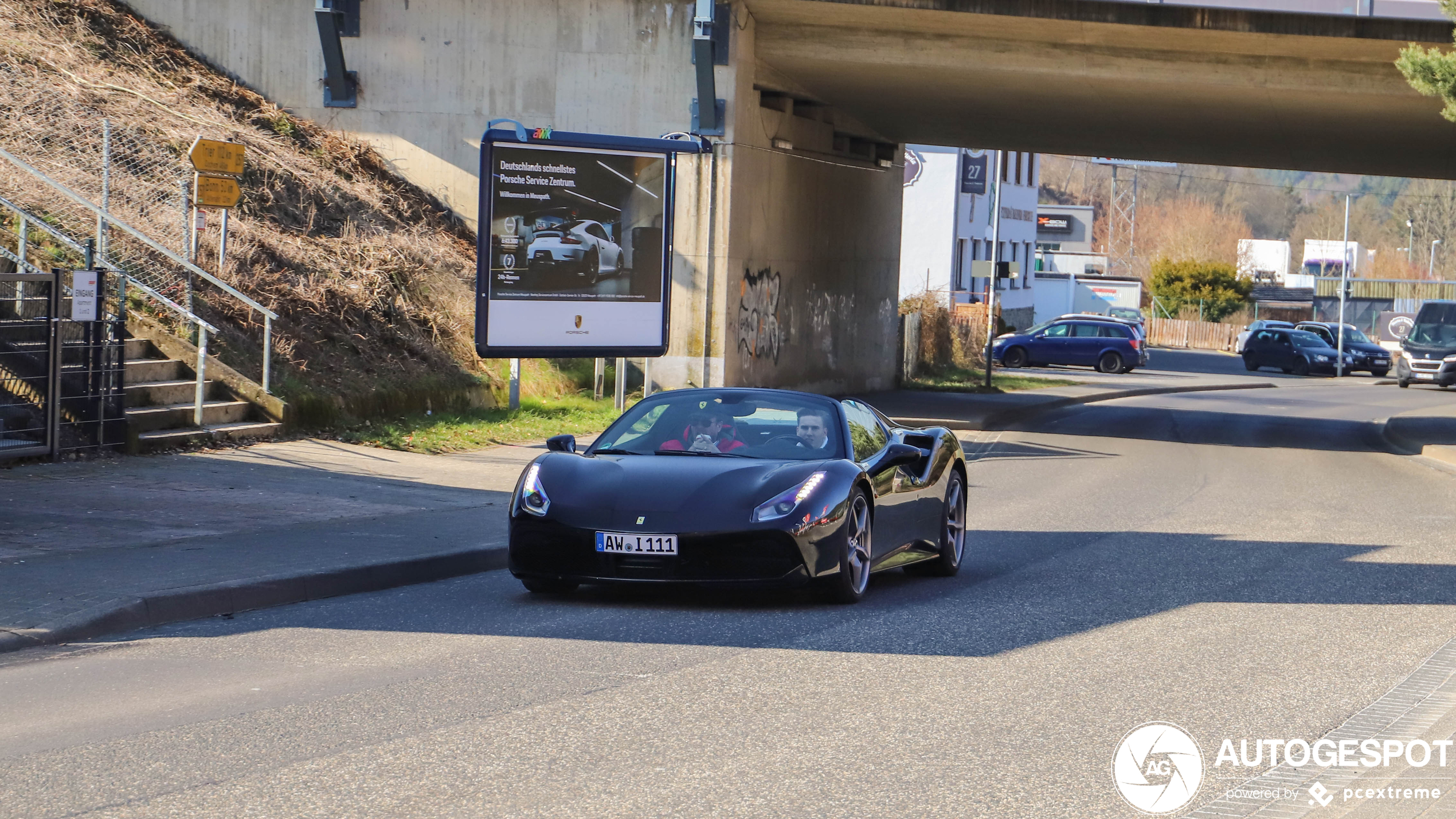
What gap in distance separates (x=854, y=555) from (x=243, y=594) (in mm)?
3510

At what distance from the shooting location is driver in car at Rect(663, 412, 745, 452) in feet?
33.0

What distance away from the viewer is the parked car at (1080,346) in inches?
1994

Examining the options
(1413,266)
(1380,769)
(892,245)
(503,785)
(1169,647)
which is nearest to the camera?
(503,785)

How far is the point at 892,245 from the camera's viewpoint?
3450cm

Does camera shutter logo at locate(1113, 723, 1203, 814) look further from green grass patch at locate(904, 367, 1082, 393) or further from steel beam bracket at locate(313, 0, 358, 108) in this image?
green grass patch at locate(904, 367, 1082, 393)

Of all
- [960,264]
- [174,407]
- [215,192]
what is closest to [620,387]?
[215,192]

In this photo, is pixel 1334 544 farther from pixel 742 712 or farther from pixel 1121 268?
pixel 1121 268

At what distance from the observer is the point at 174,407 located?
1578cm

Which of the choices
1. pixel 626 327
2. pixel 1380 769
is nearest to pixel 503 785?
pixel 1380 769

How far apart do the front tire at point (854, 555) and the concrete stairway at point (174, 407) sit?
26.1 ft

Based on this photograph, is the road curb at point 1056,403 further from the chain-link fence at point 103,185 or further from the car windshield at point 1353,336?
the car windshield at point 1353,336

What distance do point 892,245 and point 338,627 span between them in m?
Result: 26.9

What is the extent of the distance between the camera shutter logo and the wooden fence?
72857 mm

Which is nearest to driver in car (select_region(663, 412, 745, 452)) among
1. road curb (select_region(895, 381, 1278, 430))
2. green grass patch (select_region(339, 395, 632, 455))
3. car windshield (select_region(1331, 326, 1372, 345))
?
green grass patch (select_region(339, 395, 632, 455))
